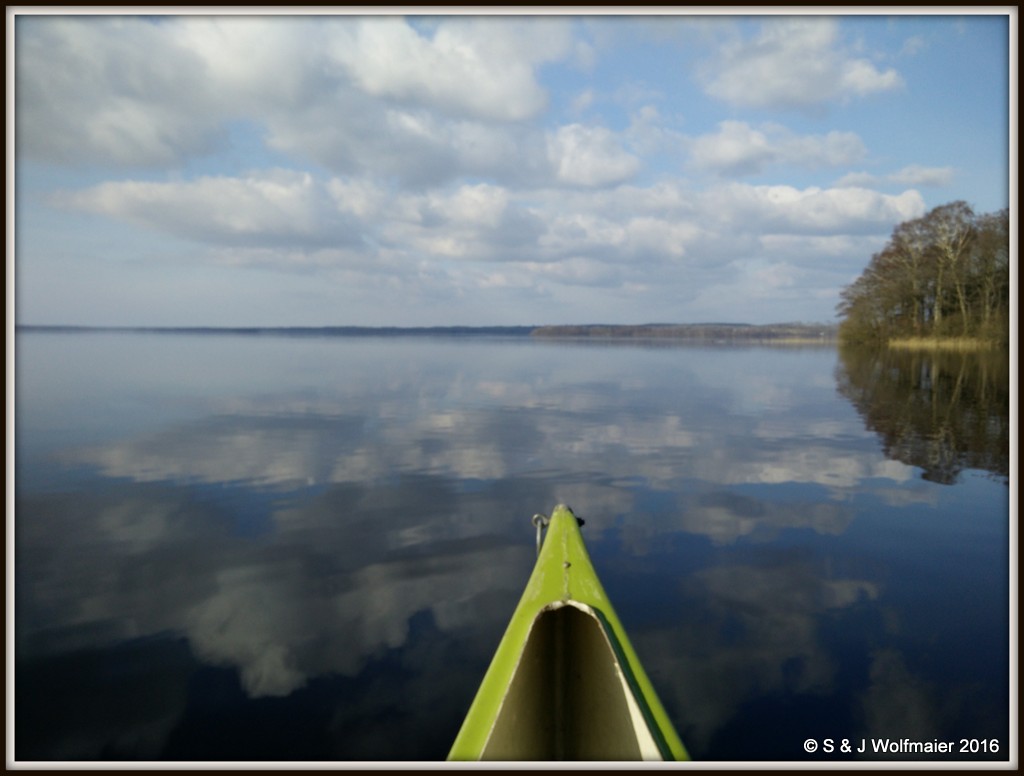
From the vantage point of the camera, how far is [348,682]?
4.84 m

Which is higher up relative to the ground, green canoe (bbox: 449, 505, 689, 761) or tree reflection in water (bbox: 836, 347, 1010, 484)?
tree reflection in water (bbox: 836, 347, 1010, 484)

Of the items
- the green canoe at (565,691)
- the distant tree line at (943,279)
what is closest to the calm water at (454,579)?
the green canoe at (565,691)

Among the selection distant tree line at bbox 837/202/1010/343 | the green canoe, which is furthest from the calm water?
distant tree line at bbox 837/202/1010/343

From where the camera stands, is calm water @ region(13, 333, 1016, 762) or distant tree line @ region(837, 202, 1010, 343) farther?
distant tree line @ region(837, 202, 1010, 343)

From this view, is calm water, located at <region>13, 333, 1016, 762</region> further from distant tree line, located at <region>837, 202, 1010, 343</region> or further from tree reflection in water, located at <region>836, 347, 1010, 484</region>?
distant tree line, located at <region>837, 202, 1010, 343</region>

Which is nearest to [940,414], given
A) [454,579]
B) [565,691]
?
[454,579]

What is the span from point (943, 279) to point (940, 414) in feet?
121

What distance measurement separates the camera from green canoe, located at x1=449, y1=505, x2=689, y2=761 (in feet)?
11.9

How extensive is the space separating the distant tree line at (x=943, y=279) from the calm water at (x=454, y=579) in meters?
35.5

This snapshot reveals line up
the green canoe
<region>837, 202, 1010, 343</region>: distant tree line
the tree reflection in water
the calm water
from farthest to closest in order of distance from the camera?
<region>837, 202, 1010, 343</region>: distant tree line
the tree reflection in water
the calm water
the green canoe

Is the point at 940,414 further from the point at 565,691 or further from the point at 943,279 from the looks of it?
the point at 943,279

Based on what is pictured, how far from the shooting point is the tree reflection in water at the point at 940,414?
12.2 metres

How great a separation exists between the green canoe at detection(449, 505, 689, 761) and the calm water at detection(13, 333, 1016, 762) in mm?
633

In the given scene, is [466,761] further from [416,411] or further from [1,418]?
[416,411]
